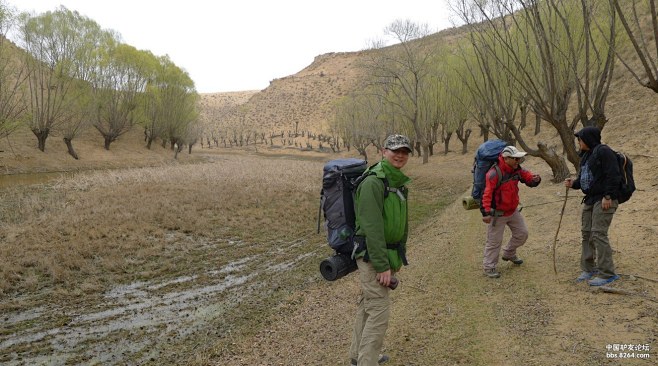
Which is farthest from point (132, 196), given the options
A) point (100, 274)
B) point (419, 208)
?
point (419, 208)

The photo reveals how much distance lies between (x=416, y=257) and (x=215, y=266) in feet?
15.3

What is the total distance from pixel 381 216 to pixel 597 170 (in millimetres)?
3323

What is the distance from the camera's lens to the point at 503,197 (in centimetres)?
567

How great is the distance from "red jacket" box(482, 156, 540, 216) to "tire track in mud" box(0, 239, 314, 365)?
14.7 ft

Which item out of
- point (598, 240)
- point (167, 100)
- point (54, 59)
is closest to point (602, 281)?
point (598, 240)

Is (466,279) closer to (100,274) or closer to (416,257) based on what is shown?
(416,257)

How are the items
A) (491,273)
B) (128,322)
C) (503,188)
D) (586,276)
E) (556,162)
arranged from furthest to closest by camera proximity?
(556,162) < (128,322) < (491,273) < (503,188) < (586,276)

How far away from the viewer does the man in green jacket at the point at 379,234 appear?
332 cm

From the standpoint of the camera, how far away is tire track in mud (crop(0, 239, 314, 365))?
207 inches

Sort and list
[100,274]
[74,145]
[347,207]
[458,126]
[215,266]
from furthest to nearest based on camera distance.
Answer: [74,145] → [458,126] → [215,266] → [100,274] → [347,207]

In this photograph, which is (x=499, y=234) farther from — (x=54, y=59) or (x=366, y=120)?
(x=366, y=120)

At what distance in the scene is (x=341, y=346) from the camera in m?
4.78

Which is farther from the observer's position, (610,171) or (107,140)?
(107,140)

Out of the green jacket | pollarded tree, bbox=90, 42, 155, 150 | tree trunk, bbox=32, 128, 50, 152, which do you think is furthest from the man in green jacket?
pollarded tree, bbox=90, 42, 155, 150
